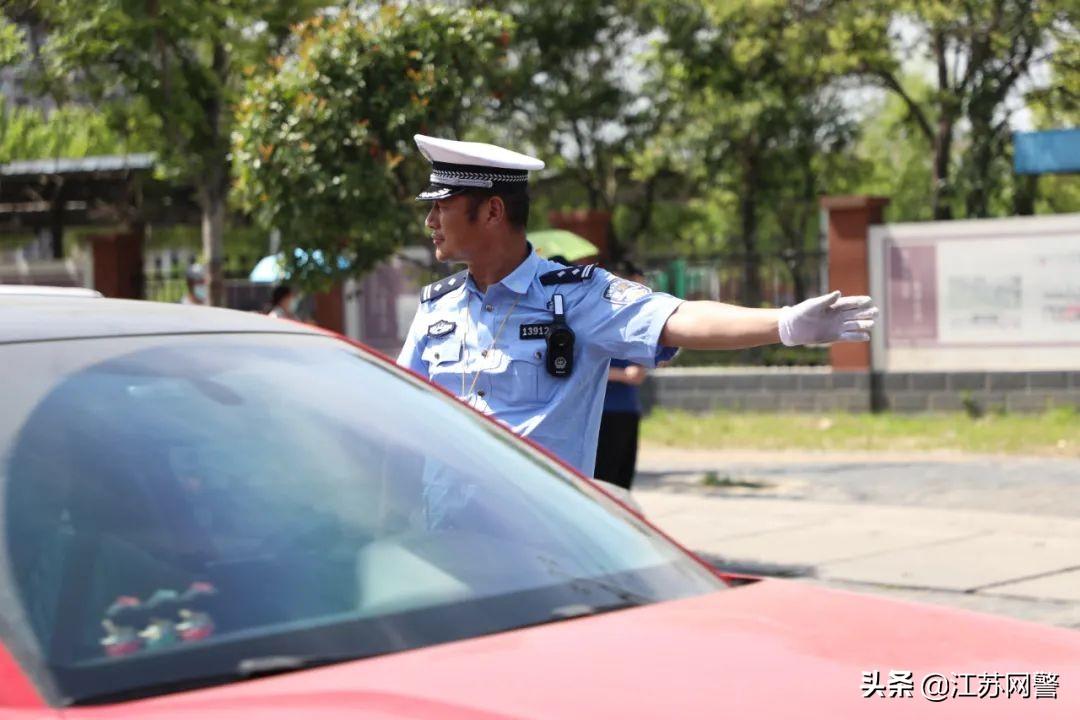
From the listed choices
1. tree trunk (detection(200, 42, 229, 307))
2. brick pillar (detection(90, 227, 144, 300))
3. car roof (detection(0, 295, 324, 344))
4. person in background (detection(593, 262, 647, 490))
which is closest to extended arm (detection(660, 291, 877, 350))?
car roof (detection(0, 295, 324, 344))

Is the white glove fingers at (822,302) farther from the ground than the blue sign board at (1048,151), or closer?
closer

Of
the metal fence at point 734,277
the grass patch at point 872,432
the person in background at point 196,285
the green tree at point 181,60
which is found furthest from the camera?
the metal fence at point 734,277

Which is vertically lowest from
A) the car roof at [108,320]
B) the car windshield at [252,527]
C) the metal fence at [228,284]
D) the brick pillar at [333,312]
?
the brick pillar at [333,312]

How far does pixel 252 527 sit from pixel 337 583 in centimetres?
16

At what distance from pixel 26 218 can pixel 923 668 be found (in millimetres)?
34030

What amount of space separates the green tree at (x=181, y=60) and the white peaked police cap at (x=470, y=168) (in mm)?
8873

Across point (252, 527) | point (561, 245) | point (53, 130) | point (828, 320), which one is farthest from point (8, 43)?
point (252, 527)

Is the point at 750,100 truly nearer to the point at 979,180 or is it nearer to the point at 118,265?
the point at 979,180

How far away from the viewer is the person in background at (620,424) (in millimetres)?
9281

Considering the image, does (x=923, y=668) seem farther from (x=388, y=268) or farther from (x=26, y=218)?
(x=26, y=218)

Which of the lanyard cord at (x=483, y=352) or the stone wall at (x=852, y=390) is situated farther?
the stone wall at (x=852, y=390)

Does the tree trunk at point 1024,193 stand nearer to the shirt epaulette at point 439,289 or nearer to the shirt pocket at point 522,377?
the shirt epaulette at point 439,289

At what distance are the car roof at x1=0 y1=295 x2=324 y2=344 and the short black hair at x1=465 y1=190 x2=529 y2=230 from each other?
4.22ft

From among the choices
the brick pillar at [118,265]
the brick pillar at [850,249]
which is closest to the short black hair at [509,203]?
the brick pillar at [850,249]
